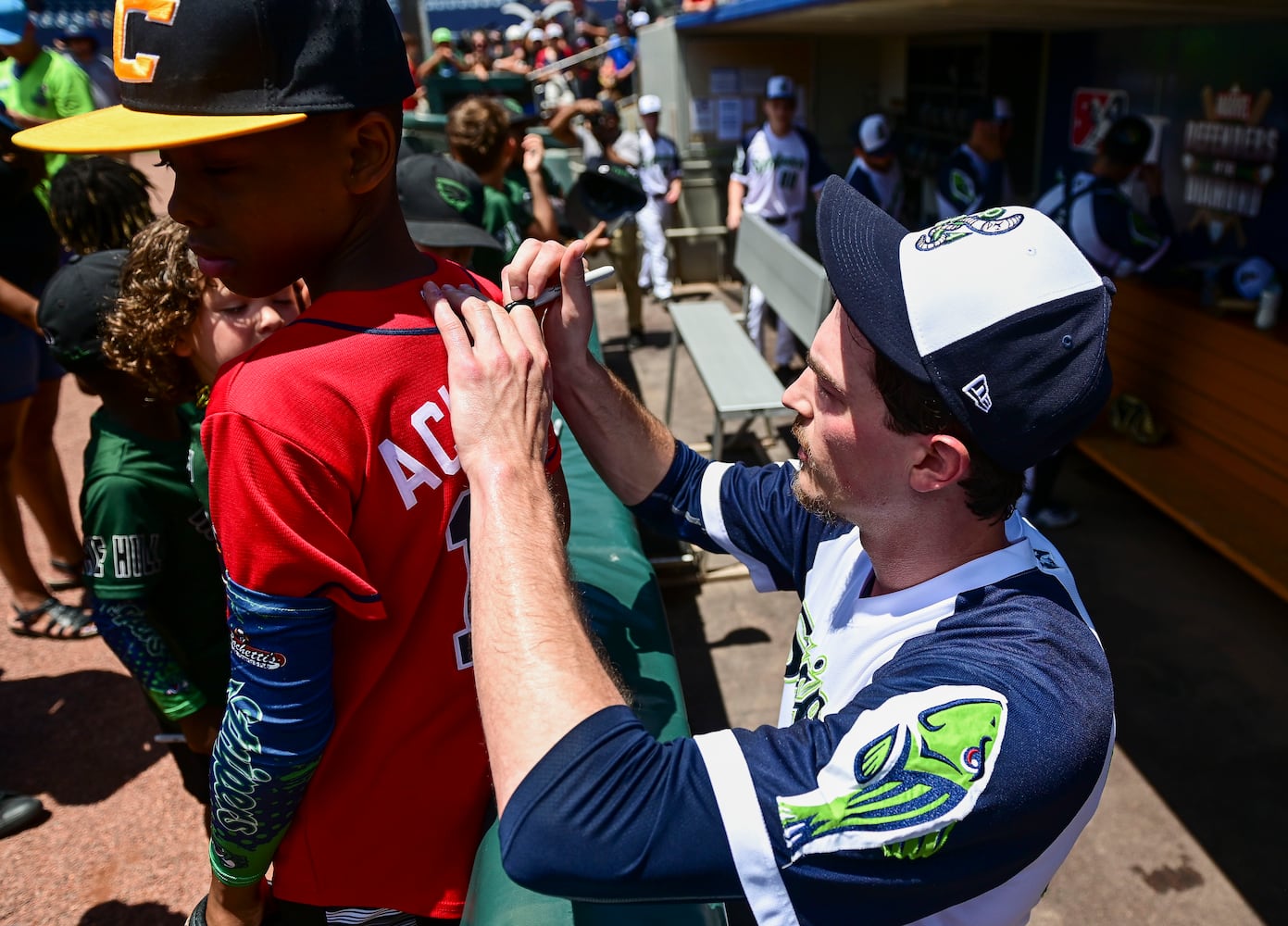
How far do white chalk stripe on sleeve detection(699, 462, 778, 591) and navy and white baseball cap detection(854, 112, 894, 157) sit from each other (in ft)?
18.6

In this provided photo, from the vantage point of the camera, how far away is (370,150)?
1.16 meters

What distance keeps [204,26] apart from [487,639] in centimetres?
73

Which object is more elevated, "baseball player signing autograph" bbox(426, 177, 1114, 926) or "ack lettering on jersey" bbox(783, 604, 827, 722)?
"baseball player signing autograph" bbox(426, 177, 1114, 926)

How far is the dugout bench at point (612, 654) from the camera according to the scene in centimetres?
124

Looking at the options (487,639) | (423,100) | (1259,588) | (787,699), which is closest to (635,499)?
(787,699)

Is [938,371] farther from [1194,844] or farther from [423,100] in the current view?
[423,100]

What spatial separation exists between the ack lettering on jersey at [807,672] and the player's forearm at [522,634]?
390mm

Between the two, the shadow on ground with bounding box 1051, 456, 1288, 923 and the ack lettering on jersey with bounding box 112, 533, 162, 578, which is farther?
the shadow on ground with bounding box 1051, 456, 1288, 923

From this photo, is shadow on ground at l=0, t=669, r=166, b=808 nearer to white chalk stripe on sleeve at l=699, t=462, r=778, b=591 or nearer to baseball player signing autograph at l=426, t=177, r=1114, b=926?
white chalk stripe on sleeve at l=699, t=462, r=778, b=591

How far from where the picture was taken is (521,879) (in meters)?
0.95

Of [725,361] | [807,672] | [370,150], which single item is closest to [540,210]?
[725,361]

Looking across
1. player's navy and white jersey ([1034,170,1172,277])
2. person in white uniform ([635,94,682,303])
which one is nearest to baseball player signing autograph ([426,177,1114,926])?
player's navy and white jersey ([1034,170,1172,277])

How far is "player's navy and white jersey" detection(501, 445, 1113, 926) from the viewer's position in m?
0.94

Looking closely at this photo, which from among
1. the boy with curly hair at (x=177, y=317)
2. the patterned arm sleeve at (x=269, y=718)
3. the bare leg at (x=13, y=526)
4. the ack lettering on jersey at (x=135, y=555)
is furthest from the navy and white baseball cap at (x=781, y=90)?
the patterned arm sleeve at (x=269, y=718)
